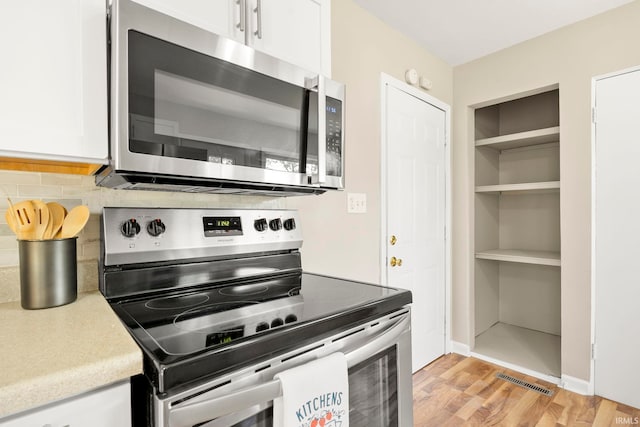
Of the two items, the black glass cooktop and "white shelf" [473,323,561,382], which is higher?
the black glass cooktop

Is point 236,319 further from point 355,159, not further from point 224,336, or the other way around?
point 355,159

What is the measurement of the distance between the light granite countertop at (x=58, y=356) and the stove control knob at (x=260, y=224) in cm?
63

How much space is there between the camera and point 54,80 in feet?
2.64

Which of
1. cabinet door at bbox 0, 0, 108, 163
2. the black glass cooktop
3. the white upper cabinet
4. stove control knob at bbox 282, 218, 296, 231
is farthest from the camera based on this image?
stove control knob at bbox 282, 218, 296, 231

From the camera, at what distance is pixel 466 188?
2.79 m

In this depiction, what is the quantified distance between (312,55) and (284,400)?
1.18m

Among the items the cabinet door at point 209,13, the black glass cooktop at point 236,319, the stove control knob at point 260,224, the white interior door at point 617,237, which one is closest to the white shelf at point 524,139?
the white interior door at point 617,237

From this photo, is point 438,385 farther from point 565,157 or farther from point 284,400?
point 284,400

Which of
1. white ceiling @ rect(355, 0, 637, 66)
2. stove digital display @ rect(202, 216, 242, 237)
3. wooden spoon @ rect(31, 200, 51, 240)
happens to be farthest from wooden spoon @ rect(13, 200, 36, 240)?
white ceiling @ rect(355, 0, 637, 66)

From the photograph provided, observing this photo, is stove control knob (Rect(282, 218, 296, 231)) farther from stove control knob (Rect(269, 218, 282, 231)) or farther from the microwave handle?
the microwave handle

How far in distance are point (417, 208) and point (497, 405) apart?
1.32 metres

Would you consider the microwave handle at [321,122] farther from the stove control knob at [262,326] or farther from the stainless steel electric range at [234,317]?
the stove control knob at [262,326]

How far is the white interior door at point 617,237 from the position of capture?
200cm

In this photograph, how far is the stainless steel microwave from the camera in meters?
0.84
